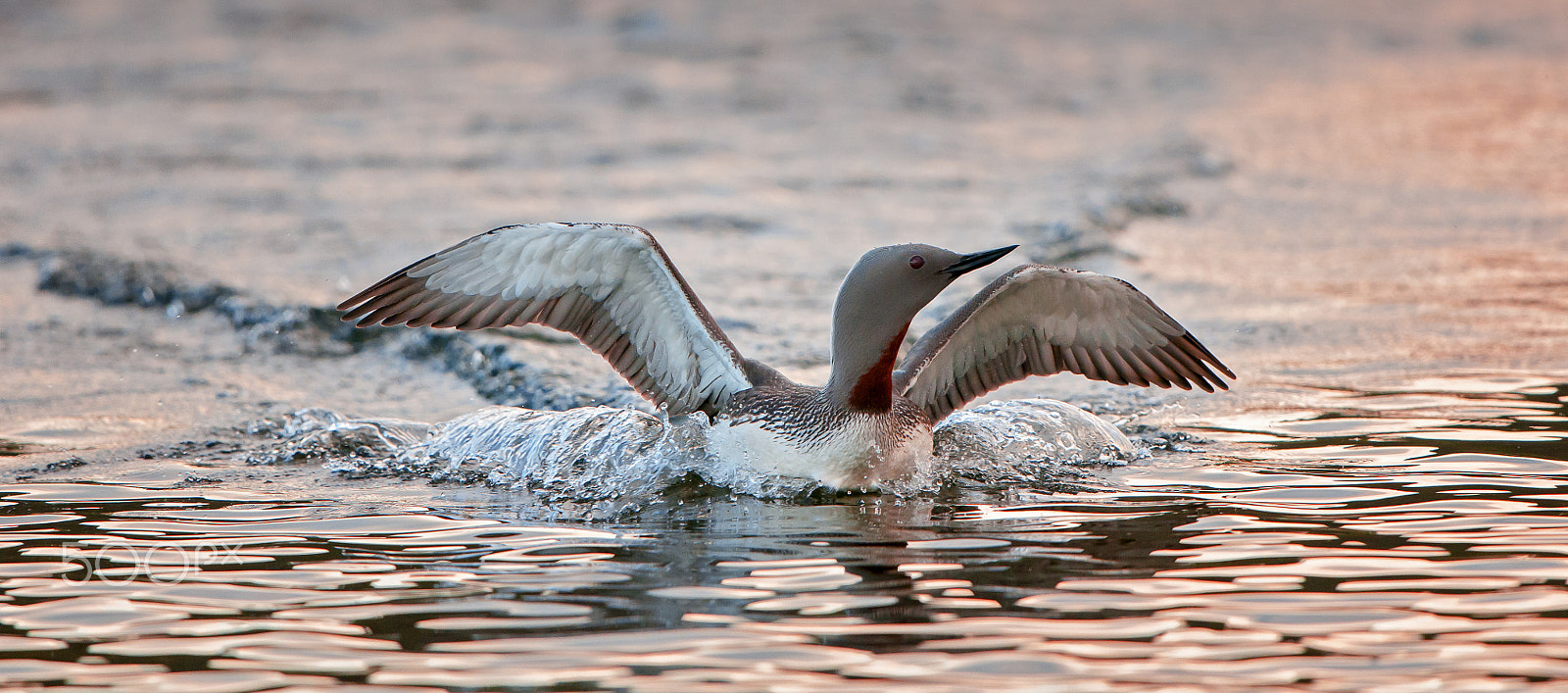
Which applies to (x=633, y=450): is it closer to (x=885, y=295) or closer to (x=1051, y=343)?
(x=885, y=295)

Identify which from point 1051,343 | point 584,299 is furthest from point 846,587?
point 1051,343

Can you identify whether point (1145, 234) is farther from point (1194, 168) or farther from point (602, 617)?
point (602, 617)

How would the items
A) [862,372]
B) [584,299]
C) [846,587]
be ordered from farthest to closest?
[584,299], [862,372], [846,587]

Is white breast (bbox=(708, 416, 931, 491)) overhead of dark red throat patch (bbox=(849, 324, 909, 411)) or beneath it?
beneath

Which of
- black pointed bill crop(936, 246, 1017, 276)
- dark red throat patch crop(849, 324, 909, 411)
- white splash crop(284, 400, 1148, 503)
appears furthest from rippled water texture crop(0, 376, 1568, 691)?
black pointed bill crop(936, 246, 1017, 276)

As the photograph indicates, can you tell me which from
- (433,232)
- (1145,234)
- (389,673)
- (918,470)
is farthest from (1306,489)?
(433,232)

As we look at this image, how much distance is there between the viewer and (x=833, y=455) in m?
6.11

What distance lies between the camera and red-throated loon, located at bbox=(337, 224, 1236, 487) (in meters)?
6.09

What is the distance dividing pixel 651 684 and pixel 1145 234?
9.33m

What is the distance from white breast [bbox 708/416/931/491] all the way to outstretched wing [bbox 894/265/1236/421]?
544 millimetres

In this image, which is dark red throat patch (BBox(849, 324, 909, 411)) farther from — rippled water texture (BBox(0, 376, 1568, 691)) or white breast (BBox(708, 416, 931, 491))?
rippled water texture (BBox(0, 376, 1568, 691))

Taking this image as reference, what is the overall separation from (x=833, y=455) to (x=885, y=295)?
0.67m

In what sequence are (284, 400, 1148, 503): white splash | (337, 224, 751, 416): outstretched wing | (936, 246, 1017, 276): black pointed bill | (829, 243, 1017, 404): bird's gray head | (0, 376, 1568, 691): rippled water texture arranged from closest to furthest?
(0, 376, 1568, 691): rippled water texture → (936, 246, 1017, 276): black pointed bill → (829, 243, 1017, 404): bird's gray head → (337, 224, 751, 416): outstretched wing → (284, 400, 1148, 503): white splash

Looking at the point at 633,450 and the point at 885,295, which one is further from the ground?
the point at 885,295
